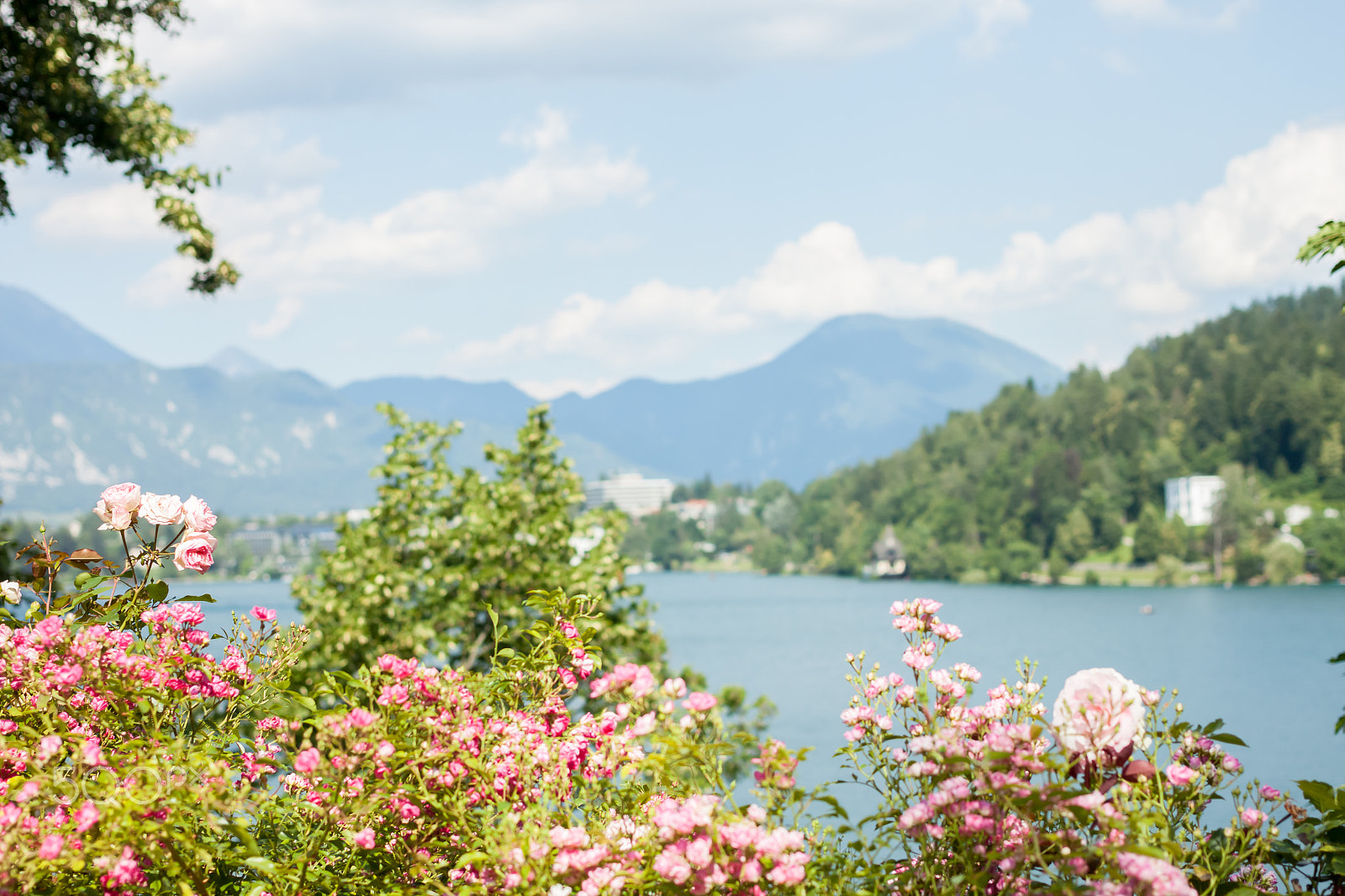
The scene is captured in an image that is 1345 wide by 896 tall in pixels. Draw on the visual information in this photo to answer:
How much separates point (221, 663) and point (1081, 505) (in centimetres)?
11464

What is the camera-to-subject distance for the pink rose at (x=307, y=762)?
1.85 metres

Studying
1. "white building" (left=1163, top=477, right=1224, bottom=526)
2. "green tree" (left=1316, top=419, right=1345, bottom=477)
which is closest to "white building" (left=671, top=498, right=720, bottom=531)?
"white building" (left=1163, top=477, right=1224, bottom=526)

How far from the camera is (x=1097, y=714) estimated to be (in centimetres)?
204

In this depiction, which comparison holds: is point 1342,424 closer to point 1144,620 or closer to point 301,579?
point 1144,620

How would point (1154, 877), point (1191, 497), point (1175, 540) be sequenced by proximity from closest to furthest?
1. point (1154, 877)
2. point (1175, 540)
3. point (1191, 497)

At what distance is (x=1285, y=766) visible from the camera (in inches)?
1452

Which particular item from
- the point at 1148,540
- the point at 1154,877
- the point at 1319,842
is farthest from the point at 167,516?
the point at 1148,540

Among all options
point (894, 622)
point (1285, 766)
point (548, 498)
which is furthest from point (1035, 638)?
point (894, 622)

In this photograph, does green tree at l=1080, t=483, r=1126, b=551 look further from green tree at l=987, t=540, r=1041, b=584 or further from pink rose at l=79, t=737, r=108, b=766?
pink rose at l=79, t=737, r=108, b=766

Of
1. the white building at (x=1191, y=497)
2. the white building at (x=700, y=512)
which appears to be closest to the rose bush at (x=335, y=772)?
the white building at (x=1191, y=497)

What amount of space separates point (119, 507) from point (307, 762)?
1.27 metres

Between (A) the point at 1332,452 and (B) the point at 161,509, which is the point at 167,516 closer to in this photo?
(B) the point at 161,509

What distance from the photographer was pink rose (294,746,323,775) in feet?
6.08

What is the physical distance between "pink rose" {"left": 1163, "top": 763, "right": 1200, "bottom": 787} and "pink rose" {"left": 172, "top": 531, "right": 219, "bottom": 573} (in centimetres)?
228
